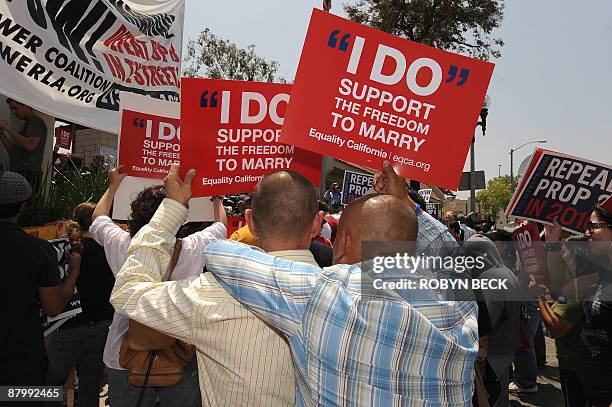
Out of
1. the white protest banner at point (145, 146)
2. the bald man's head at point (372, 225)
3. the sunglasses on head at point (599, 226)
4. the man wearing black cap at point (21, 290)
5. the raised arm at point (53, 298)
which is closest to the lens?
the bald man's head at point (372, 225)

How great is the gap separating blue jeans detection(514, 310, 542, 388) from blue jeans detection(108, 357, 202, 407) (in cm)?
447

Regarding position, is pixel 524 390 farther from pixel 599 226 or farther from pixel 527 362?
pixel 599 226

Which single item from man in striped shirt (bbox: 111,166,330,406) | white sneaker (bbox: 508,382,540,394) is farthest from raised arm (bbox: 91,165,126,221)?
white sneaker (bbox: 508,382,540,394)

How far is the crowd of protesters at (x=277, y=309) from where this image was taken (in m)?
1.33

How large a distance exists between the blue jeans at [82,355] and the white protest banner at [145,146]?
1.01 metres

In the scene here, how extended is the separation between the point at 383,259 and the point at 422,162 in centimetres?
153

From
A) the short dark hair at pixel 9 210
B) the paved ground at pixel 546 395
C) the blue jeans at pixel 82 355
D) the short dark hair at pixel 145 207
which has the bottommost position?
the paved ground at pixel 546 395

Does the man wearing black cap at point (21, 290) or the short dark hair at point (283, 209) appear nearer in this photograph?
the short dark hair at point (283, 209)

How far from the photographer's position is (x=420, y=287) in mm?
1390

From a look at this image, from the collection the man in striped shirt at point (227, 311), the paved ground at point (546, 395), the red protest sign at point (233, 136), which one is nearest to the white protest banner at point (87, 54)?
the red protest sign at point (233, 136)

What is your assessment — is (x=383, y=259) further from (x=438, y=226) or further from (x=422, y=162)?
(x=422, y=162)

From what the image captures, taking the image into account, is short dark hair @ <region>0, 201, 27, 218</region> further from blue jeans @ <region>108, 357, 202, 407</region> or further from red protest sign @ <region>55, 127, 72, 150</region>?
red protest sign @ <region>55, 127, 72, 150</region>

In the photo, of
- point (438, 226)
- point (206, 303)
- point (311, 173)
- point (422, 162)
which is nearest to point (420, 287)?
point (206, 303)

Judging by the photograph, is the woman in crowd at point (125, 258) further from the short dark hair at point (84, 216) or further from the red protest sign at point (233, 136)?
the short dark hair at point (84, 216)
